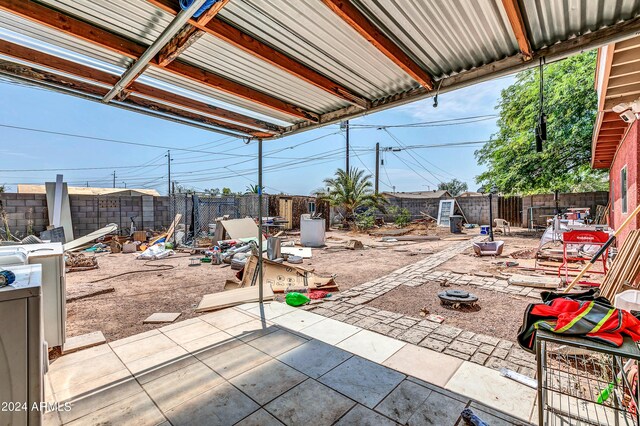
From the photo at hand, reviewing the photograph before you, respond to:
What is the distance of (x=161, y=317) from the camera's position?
3510 millimetres

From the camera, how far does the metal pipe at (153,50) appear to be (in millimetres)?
1482

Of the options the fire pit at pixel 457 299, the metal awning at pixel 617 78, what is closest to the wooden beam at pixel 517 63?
the metal awning at pixel 617 78

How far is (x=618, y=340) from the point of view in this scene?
1.26 metres

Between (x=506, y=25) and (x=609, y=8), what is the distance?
0.47 m

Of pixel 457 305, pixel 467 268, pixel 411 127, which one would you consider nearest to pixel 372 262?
pixel 467 268

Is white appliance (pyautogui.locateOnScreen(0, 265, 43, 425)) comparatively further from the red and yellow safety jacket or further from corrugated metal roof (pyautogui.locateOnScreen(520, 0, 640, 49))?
corrugated metal roof (pyautogui.locateOnScreen(520, 0, 640, 49))

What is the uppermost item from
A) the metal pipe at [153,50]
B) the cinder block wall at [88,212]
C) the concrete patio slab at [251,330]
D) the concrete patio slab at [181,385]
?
the metal pipe at [153,50]

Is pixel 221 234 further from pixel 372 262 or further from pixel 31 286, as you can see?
pixel 31 286

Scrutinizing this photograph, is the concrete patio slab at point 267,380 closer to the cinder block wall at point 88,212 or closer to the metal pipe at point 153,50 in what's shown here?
the metal pipe at point 153,50

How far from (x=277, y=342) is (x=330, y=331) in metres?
0.57

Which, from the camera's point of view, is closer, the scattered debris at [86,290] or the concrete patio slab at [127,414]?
the concrete patio slab at [127,414]

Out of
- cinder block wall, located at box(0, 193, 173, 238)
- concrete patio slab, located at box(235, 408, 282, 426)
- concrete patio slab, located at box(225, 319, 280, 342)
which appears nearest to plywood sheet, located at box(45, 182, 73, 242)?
cinder block wall, located at box(0, 193, 173, 238)

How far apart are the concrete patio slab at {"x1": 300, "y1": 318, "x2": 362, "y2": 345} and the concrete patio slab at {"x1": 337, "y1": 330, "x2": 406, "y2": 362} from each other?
0.26 ft

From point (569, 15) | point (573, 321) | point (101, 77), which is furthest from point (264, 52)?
point (573, 321)
